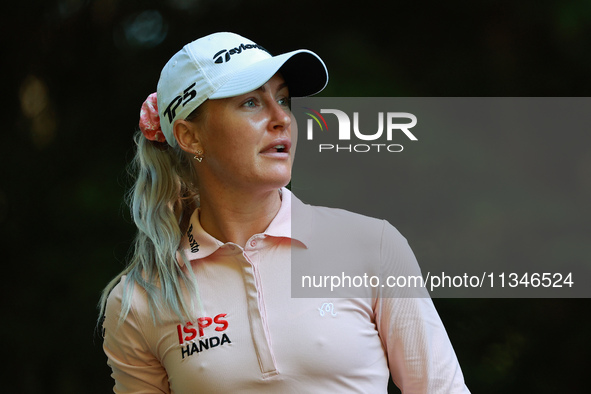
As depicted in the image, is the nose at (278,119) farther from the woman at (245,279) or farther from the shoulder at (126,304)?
the shoulder at (126,304)

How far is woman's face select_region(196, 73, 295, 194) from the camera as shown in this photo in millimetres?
1497

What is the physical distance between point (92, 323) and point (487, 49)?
5.56 feet

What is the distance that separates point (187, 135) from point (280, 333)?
1.52 ft

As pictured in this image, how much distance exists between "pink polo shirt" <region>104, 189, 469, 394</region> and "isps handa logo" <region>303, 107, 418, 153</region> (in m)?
0.52

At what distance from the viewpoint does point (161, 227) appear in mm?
1646

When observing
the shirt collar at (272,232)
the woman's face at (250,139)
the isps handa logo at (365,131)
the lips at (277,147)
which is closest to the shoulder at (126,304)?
the shirt collar at (272,232)

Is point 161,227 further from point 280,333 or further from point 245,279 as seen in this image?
point 280,333

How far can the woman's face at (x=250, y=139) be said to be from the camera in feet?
4.91

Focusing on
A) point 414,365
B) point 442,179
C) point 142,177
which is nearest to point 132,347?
point 142,177

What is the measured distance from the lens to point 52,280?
277cm

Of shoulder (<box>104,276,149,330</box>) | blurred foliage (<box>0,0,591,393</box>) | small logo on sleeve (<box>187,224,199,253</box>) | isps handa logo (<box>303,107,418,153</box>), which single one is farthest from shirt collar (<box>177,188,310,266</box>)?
blurred foliage (<box>0,0,591,393</box>)

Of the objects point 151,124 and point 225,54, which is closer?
point 225,54

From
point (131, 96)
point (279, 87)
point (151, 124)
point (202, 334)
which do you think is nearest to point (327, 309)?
point (202, 334)

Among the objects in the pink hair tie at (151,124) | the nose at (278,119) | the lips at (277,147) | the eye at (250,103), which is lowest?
the lips at (277,147)
